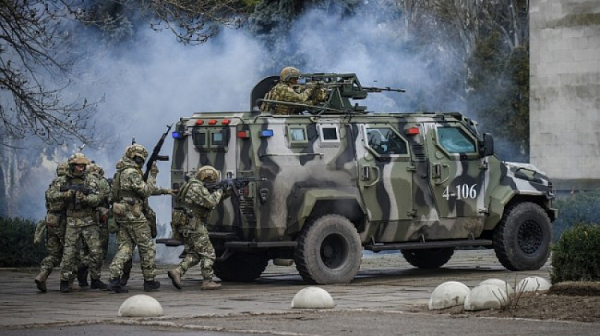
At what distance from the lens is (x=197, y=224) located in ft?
59.9

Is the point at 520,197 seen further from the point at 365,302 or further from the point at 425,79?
the point at 425,79

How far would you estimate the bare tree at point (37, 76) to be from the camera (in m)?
20.3

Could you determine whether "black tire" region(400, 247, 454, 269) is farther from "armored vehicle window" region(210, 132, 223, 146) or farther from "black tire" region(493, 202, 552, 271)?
"armored vehicle window" region(210, 132, 223, 146)

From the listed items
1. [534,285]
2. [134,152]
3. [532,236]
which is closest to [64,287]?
[134,152]

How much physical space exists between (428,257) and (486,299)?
25.2ft

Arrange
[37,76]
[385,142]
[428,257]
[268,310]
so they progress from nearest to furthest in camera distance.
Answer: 1. [268,310]
2. [385,142]
3. [428,257]
4. [37,76]

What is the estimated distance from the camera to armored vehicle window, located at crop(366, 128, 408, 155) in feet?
64.4

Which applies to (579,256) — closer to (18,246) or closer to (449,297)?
(449,297)

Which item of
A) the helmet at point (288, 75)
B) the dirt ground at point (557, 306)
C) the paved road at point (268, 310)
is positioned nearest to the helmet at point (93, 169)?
the paved road at point (268, 310)

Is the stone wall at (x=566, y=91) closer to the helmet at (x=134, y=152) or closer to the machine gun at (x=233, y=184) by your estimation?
the machine gun at (x=233, y=184)

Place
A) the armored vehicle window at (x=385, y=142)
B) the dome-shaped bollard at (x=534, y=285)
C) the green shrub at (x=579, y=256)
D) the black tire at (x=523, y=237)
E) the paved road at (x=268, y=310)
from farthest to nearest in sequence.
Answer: the black tire at (x=523, y=237) → the armored vehicle window at (x=385, y=142) → the green shrub at (x=579, y=256) → the dome-shaped bollard at (x=534, y=285) → the paved road at (x=268, y=310)

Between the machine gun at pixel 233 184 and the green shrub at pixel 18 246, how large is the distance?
18.7 feet

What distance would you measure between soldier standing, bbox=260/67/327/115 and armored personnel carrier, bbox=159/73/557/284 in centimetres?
13

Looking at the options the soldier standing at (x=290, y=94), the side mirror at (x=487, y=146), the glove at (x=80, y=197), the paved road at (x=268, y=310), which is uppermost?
the soldier standing at (x=290, y=94)
